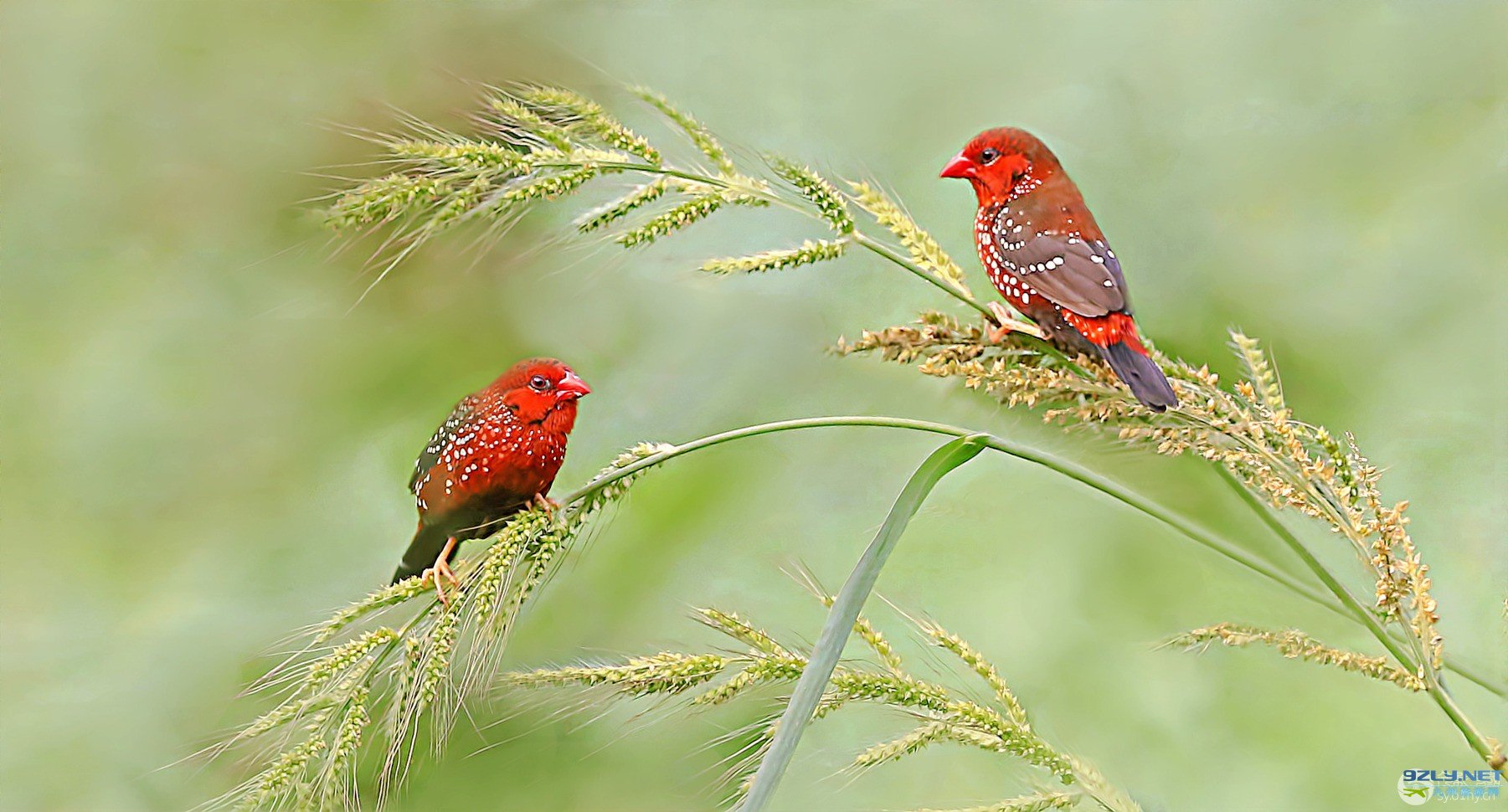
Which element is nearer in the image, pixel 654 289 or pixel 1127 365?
pixel 1127 365

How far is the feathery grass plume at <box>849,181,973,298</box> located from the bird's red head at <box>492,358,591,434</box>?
30cm

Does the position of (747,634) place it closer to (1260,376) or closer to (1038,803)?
(1038,803)

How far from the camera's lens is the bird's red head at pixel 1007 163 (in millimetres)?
781

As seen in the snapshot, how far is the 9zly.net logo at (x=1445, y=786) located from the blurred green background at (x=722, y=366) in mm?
14

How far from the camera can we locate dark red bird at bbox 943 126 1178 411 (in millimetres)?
673

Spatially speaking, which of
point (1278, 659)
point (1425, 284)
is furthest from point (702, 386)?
point (1425, 284)

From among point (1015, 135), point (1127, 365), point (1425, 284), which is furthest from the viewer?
point (1425, 284)

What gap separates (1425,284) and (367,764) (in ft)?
3.68

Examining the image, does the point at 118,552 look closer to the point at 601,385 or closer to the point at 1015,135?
the point at 601,385

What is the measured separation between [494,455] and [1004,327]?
42 centimetres

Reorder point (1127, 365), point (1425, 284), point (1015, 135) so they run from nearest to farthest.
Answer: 1. point (1127, 365)
2. point (1015, 135)
3. point (1425, 284)

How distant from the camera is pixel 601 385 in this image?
958 mm

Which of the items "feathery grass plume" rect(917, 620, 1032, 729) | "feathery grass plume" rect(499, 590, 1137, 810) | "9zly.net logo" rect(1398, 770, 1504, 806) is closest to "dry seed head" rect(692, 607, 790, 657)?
"feathery grass plume" rect(499, 590, 1137, 810)

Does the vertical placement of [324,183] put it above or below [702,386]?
above
